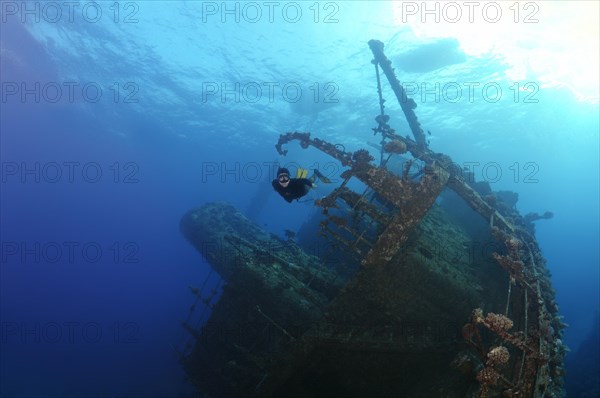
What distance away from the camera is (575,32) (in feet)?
76.2

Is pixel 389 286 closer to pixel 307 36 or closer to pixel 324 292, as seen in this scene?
pixel 324 292

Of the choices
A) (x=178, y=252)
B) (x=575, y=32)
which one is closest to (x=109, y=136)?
(x=575, y=32)

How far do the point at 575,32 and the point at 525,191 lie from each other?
79.1 metres
